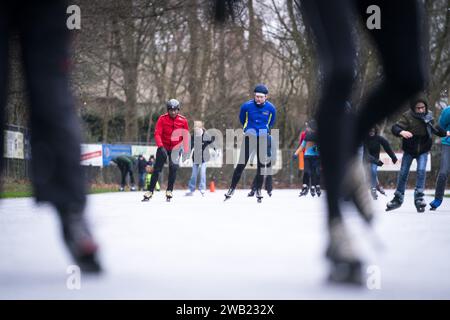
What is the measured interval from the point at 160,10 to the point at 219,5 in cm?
1362

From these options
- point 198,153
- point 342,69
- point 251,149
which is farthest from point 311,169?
point 342,69

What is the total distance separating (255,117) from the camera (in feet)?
39.6

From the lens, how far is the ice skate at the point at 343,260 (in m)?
2.67

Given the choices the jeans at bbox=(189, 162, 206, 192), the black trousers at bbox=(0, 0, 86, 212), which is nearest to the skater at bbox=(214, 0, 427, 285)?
the black trousers at bbox=(0, 0, 86, 212)

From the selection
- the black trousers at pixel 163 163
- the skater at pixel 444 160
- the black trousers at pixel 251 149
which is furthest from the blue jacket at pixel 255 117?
the skater at pixel 444 160

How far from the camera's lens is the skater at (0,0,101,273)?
2.91m

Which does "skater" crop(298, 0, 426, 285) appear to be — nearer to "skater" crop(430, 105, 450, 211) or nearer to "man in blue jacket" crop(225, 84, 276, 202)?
"skater" crop(430, 105, 450, 211)

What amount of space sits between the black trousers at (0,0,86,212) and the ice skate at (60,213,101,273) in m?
0.04

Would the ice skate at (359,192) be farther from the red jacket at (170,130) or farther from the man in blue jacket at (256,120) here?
the red jacket at (170,130)

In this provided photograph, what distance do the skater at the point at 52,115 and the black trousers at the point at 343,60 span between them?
0.97 meters
